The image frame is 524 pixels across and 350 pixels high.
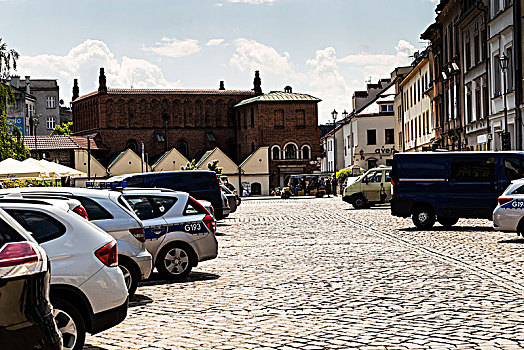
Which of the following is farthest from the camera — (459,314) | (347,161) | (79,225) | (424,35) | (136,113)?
(136,113)

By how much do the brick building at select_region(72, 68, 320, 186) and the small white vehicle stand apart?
96672 millimetres

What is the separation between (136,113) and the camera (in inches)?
4744

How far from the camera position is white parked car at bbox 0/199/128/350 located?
25.9ft

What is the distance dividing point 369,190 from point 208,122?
8033 cm

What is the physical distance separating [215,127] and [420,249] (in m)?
105

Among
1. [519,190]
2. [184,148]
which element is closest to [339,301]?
[519,190]

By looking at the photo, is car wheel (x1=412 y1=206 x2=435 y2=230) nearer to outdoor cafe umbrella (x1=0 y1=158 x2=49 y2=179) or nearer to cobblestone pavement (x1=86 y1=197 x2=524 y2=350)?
cobblestone pavement (x1=86 y1=197 x2=524 y2=350)

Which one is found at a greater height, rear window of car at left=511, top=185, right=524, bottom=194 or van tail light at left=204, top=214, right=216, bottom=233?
rear window of car at left=511, top=185, right=524, bottom=194

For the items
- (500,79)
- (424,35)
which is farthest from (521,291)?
(424,35)

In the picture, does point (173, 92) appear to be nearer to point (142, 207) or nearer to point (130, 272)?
point (142, 207)

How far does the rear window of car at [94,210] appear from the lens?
11945 millimetres

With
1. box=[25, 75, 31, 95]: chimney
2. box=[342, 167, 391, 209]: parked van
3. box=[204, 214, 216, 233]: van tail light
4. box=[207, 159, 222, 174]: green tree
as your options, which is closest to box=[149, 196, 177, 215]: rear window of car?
box=[204, 214, 216, 233]: van tail light

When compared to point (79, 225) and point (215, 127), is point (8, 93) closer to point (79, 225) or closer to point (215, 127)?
point (79, 225)

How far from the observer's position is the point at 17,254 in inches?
202
